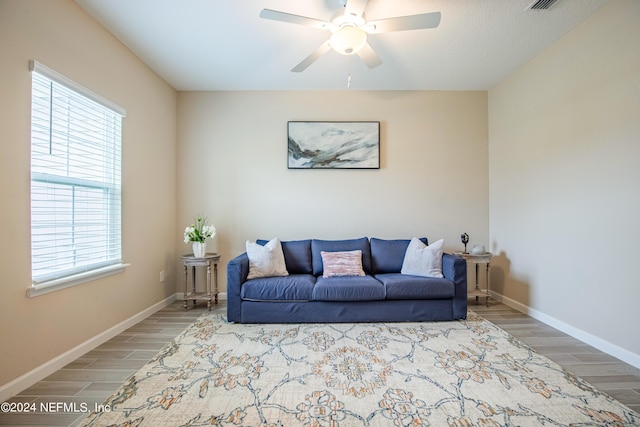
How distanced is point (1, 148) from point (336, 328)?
2.92 m

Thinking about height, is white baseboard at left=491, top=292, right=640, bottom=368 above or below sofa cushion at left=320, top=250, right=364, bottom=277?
below

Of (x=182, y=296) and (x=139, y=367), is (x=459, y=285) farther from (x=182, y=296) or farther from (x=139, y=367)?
(x=182, y=296)

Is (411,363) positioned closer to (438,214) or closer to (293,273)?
(293,273)

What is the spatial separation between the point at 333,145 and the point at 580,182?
269 centimetres

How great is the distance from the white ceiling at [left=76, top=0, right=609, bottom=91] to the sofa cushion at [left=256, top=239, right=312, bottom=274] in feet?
7.06

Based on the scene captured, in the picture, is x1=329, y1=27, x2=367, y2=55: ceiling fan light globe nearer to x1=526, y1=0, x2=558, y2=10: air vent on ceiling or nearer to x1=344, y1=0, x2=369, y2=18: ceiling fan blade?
x1=344, y1=0, x2=369, y2=18: ceiling fan blade

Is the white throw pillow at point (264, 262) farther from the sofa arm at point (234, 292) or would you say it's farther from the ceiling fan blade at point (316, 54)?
the ceiling fan blade at point (316, 54)

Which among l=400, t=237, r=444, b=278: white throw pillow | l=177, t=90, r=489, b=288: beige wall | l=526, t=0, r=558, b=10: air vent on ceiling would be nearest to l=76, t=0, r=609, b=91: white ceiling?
l=526, t=0, r=558, b=10: air vent on ceiling

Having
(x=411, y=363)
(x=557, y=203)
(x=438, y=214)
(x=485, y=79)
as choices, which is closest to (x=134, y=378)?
(x=411, y=363)

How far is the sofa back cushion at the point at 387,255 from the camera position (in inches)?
140

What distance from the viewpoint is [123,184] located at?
9.48 feet

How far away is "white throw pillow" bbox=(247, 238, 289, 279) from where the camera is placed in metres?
3.20

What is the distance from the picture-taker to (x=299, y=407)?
5.54 ft

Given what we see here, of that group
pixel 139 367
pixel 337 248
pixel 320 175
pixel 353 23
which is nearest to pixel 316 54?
pixel 353 23
